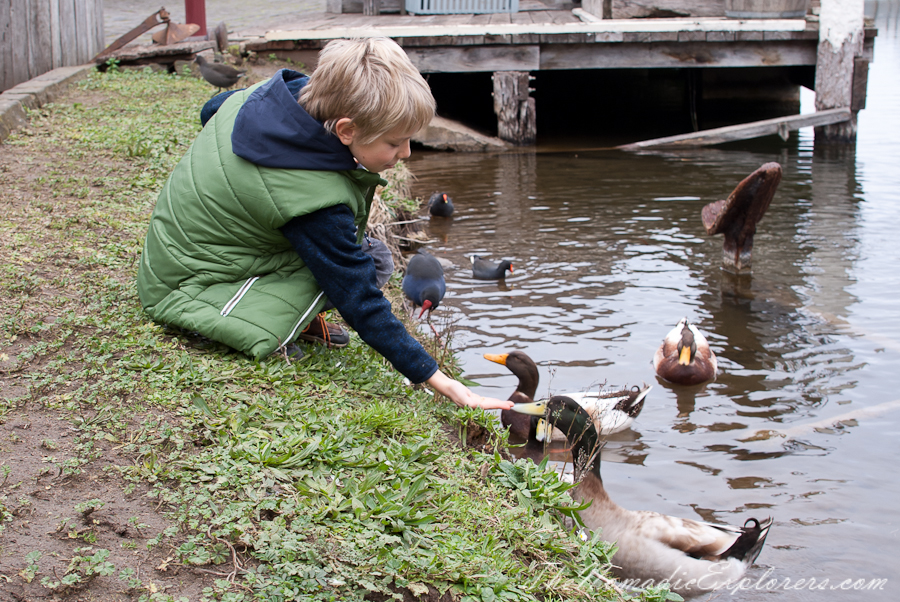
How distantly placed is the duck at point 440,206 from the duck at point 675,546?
635 centimetres

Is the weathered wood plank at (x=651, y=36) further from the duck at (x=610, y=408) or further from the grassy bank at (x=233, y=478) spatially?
the grassy bank at (x=233, y=478)

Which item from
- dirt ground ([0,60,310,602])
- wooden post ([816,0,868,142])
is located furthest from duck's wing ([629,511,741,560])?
wooden post ([816,0,868,142])

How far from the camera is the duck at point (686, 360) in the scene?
231 inches

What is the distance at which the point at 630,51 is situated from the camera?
44.4ft

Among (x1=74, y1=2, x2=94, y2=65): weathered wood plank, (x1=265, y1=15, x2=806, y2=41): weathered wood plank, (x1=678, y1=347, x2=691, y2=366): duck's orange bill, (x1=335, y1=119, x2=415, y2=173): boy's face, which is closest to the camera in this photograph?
(x1=335, y1=119, x2=415, y2=173): boy's face

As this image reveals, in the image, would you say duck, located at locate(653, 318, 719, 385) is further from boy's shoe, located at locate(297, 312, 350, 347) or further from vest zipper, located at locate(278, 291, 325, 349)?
vest zipper, located at locate(278, 291, 325, 349)

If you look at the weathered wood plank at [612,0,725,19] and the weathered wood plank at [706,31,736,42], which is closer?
the weathered wood plank at [706,31,736,42]

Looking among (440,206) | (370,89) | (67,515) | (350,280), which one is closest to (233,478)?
(67,515)

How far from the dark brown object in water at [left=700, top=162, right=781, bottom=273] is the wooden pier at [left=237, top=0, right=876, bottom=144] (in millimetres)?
5931

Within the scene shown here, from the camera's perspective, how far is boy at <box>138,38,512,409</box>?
9.78 ft

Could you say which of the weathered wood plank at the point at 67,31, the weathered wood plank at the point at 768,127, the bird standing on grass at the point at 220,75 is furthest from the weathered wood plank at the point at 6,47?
the weathered wood plank at the point at 768,127

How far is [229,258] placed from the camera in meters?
3.34

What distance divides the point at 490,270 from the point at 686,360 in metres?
2.70

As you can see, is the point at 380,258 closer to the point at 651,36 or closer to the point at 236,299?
the point at 236,299
